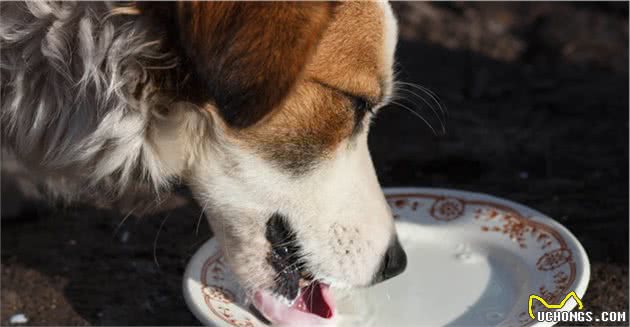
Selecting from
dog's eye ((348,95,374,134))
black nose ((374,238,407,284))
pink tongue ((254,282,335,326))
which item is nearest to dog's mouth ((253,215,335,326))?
pink tongue ((254,282,335,326))

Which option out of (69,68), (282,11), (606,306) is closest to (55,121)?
(69,68)

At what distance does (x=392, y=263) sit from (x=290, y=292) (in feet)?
0.96

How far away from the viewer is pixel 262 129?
2.15 m

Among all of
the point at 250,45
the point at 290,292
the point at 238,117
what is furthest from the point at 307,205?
the point at 250,45

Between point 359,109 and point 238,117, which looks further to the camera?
point 359,109

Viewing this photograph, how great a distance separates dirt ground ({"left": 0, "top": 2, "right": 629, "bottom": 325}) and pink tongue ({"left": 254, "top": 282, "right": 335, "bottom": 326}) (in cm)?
45

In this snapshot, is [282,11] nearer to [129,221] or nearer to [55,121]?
[55,121]

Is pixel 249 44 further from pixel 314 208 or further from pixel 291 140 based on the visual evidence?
pixel 314 208

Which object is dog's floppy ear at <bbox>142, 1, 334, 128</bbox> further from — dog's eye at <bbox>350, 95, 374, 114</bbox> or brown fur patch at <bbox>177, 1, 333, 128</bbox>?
dog's eye at <bbox>350, 95, 374, 114</bbox>

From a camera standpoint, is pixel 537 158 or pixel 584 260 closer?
pixel 584 260

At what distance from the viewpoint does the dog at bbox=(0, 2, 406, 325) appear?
6.13ft

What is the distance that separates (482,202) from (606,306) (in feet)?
1.61

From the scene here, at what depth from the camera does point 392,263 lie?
2.43m

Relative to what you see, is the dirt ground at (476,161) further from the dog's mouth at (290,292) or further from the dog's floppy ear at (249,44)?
the dog's floppy ear at (249,44)
